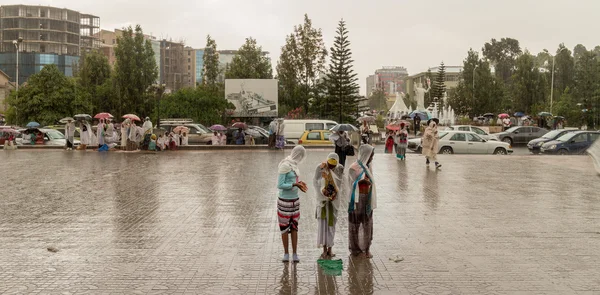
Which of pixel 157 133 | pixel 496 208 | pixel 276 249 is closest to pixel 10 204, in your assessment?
pixel 276 249

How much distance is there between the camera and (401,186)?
14.7 meters

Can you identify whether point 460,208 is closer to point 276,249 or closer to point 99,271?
point 276,249

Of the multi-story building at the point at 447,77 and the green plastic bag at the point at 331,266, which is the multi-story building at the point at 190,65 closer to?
the multi-story building at the point at 447,77

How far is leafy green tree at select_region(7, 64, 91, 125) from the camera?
43312mm

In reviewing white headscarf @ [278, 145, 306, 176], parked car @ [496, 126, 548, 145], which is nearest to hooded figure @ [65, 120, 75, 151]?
white headscarf @ [278, 145, 306, 176]

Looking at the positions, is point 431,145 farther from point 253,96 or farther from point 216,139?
point 253,96

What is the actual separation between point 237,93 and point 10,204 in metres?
30.8

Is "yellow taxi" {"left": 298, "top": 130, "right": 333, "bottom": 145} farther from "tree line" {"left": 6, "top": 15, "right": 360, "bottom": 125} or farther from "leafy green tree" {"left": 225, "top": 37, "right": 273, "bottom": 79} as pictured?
"leafy green tree" {"left": 225, "top": 37, "right": 273, "bottom": 79}

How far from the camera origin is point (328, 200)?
24.3ft

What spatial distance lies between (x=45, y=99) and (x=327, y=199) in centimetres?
4051

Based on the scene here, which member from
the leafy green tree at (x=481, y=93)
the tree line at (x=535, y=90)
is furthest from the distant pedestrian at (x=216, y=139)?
the leafy green tree at (x=481, y=93)

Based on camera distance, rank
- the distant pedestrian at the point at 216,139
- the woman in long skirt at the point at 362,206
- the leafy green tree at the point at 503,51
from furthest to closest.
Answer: the leafy green tree at the point at 503,51 → the distant pedestrian at the point at 216,139 → the woman in long skirt at the point at 362,206

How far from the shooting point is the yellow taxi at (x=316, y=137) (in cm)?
2920

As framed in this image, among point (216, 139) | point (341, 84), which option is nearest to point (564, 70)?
point (341, 84)
